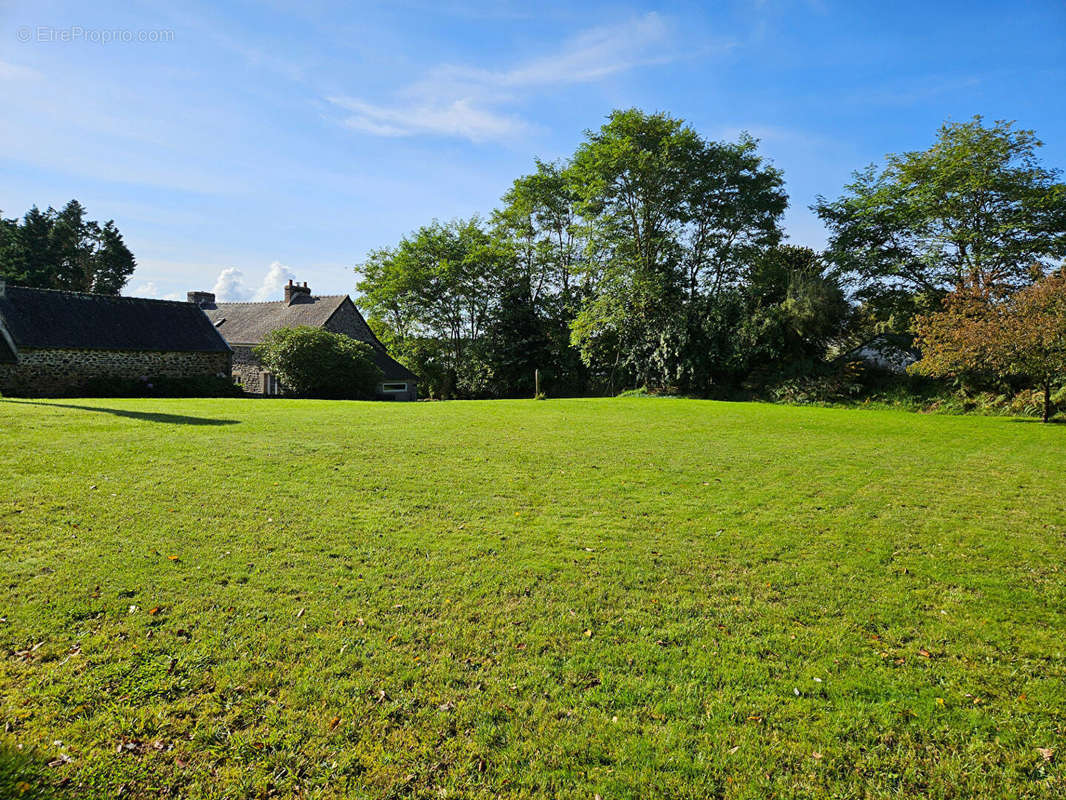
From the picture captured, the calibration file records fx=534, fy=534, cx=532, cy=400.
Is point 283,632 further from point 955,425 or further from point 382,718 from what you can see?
point 955,425

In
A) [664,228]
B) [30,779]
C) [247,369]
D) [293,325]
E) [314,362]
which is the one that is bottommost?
[30,779]

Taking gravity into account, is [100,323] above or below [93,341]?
above

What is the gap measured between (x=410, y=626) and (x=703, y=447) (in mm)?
8947

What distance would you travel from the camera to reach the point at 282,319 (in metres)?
38.1

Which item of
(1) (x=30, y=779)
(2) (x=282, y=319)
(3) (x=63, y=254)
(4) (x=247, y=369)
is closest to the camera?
(1) (x=30, y=779)

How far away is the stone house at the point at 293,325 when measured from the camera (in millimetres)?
36250

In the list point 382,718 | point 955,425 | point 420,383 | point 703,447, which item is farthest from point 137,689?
point 420,383

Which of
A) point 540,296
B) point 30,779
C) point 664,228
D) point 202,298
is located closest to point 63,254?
point 202,298

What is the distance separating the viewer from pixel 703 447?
11531 mm

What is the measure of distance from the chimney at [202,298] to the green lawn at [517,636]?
39.6m

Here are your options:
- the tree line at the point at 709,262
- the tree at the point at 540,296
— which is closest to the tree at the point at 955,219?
the tree line at the point at 709,262

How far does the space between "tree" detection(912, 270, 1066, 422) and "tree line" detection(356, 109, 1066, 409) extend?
111 centimetres

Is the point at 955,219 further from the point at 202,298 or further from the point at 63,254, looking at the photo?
the point at 63,254

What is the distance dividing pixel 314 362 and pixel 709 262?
880 inches
